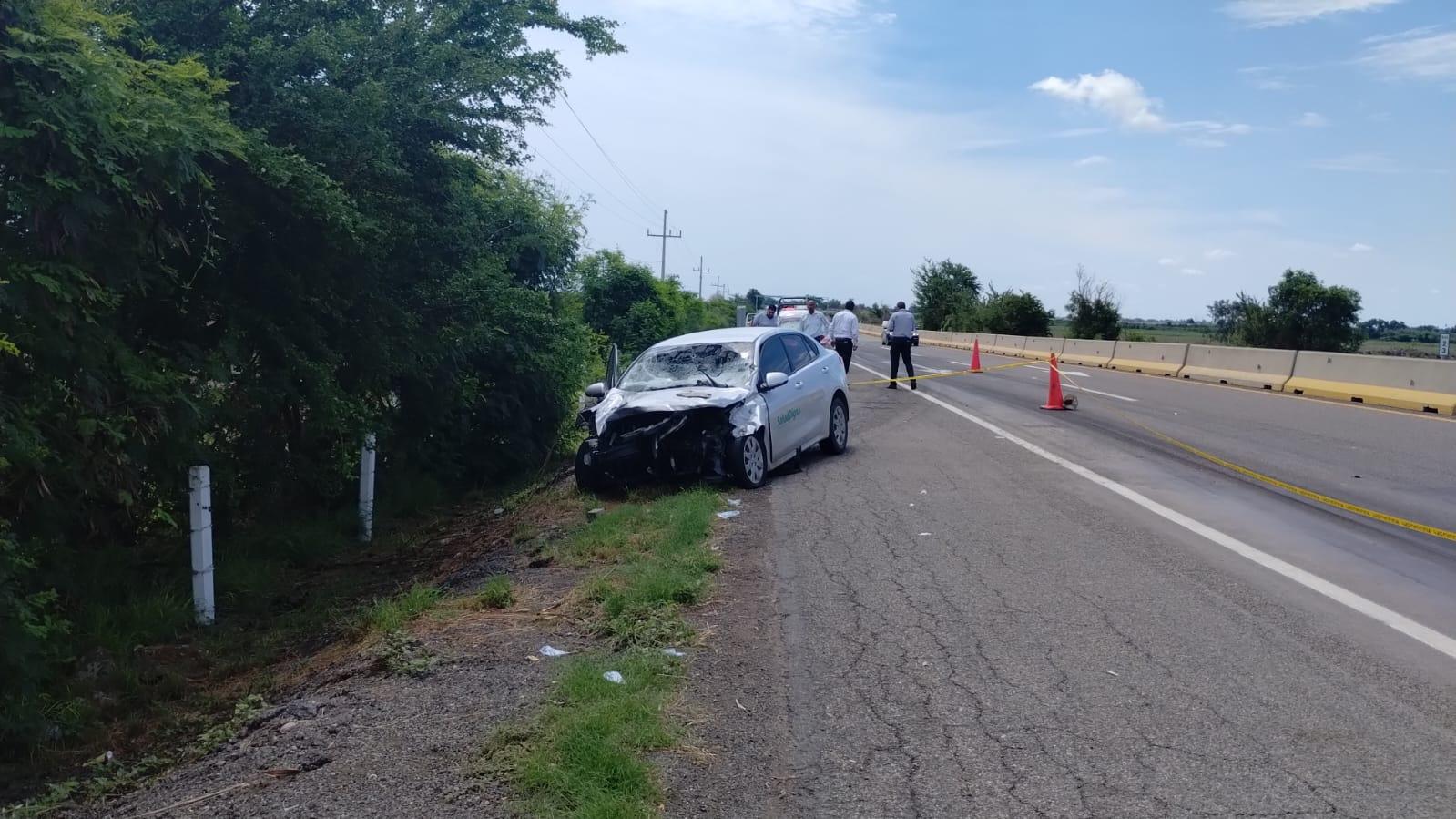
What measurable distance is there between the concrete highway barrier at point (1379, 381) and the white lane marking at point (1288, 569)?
9.63m

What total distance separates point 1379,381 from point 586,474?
15.9 m

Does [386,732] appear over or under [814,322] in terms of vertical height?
under

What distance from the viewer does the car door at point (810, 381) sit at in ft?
41.9

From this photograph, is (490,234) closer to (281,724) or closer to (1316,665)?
(281,724)

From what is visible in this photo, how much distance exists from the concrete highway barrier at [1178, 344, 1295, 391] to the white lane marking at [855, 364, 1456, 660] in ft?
44.4

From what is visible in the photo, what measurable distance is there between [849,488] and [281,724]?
6.58 meters

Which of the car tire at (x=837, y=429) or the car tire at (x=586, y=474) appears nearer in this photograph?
the car tire at (x=586, y=474)

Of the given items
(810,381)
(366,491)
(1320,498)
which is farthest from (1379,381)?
(366,491)

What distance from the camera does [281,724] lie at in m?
5.67

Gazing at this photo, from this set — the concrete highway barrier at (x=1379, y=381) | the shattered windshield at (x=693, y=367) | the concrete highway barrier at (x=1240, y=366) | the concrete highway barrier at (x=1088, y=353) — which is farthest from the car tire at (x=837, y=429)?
the concrete highway barrier at (x=1088, y=353)

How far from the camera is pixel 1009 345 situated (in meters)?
49.3

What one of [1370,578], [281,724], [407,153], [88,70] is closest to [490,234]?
[407,153]

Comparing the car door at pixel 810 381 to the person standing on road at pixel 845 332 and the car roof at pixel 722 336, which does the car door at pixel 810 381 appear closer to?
the car roof at pixel 722 336

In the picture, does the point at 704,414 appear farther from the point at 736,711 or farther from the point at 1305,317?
the point at 1305,317
